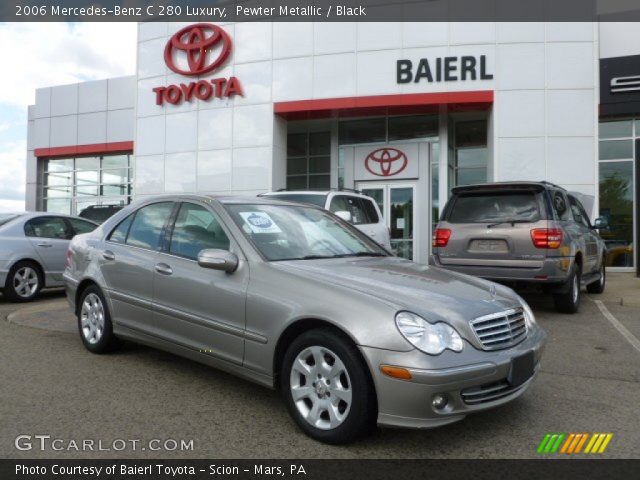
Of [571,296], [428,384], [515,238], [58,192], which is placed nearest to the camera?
[428,384]

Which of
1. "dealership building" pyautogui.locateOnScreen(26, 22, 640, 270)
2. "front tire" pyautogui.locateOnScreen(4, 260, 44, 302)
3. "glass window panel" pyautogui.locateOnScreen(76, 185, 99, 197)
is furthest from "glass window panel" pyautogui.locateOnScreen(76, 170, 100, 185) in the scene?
"front tire" pyautogui.locateOnScreen(4, 260, 44, 302)

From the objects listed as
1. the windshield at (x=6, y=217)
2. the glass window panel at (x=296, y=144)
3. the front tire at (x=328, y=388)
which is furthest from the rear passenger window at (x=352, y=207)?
the glass window panel at (x=296, y=144)

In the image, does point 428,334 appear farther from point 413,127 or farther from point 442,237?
point 413,127

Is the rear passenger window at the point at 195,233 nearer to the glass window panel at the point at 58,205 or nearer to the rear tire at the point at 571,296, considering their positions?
the rear tire at the point at 571,296

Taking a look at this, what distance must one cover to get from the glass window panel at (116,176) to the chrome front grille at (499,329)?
22036 millimetres

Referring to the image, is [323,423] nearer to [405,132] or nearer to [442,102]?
[442,102]

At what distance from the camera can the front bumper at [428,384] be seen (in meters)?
2.82

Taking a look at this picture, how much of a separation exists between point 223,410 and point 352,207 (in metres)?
6.60

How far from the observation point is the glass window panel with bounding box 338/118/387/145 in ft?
55.6

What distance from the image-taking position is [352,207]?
9.91 metres

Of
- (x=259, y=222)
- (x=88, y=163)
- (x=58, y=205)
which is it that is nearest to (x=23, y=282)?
(x=259, y=222)
